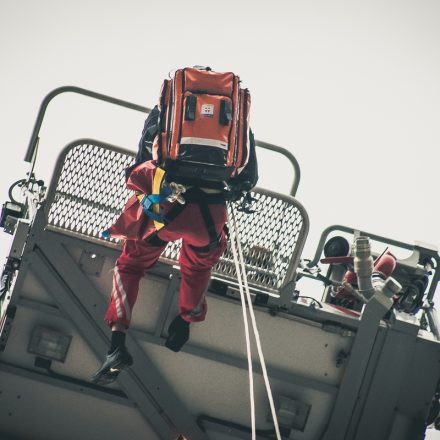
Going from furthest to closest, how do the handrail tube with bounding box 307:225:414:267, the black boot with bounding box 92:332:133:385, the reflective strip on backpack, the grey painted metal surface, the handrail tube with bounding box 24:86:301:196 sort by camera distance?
the handrail tube with bounding box 307:225:414:267 → the handrail tube with bounding box 24:86:301:196 → the grey painted metal surface → the black boot with bounding box 92:332:133:385 → the reflective strip on backpack

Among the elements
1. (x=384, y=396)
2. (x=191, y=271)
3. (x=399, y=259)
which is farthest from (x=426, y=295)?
(x=191, y=271)

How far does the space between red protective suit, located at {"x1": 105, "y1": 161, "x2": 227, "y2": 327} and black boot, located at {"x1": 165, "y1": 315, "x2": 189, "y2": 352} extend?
11 centimetres

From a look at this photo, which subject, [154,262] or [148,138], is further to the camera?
[154,262]

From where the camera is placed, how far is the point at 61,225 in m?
4.21

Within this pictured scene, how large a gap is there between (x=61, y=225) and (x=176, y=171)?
1.13 meters

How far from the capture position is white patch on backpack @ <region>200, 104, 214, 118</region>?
3510 mm

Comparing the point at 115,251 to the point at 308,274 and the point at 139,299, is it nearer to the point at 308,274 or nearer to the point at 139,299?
the point at 139,299

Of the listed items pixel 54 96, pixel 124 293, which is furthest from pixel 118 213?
pixel 54 96

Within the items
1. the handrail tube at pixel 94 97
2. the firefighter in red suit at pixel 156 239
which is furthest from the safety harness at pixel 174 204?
the handrail tube at pixel 94 97

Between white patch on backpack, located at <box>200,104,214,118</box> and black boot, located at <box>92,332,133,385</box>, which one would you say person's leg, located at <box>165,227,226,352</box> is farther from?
white patch on backpack, located at <box>200,104,214,118</box>

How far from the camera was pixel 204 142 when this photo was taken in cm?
352

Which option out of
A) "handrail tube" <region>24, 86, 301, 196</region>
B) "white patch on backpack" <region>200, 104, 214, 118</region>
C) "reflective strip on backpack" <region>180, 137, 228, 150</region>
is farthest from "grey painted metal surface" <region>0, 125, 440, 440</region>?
"white patch on backpack" <region>200, 104, 214, 118</region>

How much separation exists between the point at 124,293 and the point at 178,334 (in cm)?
51

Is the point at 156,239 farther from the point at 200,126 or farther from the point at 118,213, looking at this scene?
the point at 200,126
